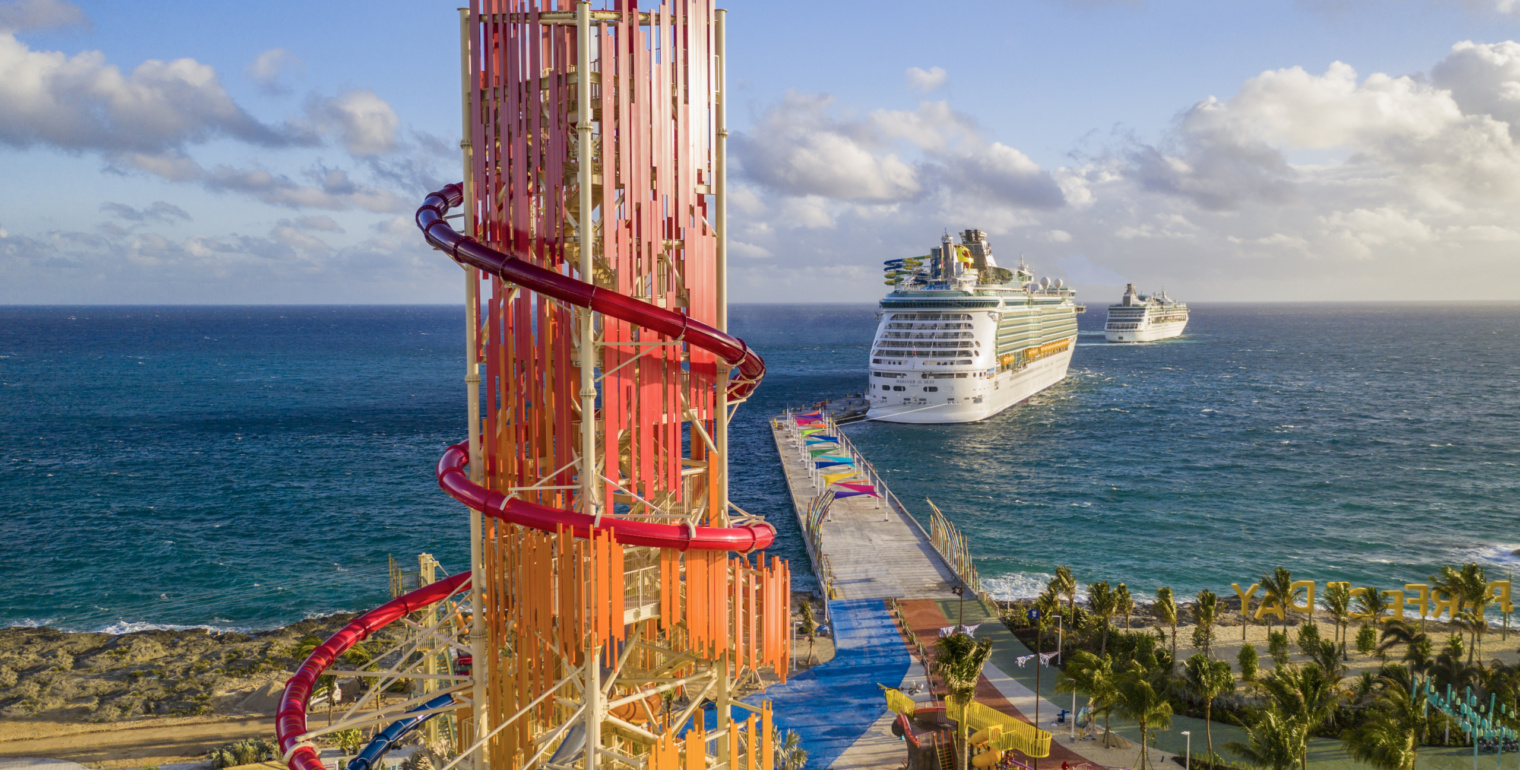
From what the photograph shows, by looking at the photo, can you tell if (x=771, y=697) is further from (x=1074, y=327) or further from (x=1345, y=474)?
(x=1074, y=327)

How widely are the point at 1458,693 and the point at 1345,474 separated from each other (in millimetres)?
43253

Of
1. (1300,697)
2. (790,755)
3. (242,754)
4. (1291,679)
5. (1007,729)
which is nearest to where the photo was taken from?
(1300,697)

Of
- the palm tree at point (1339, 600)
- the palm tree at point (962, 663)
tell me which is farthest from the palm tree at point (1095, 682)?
the palm tree at point (1339, 600)

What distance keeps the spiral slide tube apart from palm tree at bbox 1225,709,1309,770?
1481 centimetres

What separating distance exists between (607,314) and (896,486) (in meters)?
50.7

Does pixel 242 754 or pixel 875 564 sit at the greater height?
pixel 875 564

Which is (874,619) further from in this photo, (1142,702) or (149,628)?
(149,628)

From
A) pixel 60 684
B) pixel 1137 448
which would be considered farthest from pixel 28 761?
pixel 1137 448

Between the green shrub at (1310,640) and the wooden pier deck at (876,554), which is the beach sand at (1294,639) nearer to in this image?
the green shrub at (1310,640)

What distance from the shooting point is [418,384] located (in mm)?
126312

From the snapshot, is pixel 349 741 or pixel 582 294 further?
pixel 349 741

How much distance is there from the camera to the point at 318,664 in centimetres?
1398

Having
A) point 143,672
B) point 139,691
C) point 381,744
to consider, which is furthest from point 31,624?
point 381,744

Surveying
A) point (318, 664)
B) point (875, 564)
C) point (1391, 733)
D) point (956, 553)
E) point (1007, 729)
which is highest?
point (318, 664)
